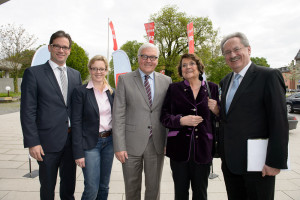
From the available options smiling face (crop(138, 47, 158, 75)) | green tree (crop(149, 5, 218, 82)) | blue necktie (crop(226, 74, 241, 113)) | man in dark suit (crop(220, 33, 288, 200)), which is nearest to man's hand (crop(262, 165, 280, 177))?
man in dark suit (crop(220, 33, 288, 200))

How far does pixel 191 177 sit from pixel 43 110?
6.14 ft

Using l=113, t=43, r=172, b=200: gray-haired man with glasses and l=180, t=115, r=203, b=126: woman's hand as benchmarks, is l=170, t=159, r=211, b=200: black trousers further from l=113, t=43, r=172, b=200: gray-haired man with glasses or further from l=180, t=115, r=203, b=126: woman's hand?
l=180, t=115, r=203, b=126: woman's hand

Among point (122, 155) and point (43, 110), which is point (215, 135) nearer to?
point (122, 155)

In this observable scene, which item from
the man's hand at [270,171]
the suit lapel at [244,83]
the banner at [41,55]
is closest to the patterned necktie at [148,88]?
the suit lapel at [244,83]

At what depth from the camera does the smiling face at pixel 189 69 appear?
235cm

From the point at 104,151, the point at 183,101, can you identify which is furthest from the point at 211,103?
the point at 104,151

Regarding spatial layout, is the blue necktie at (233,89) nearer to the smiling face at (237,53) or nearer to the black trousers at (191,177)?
the smiling face at (237,53)

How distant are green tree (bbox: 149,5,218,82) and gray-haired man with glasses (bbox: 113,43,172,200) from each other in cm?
2469

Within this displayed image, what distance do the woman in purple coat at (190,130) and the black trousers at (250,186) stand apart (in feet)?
0.90

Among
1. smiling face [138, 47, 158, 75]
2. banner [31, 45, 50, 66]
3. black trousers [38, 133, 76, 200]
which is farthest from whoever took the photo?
banner [31, 45, 50, 66]

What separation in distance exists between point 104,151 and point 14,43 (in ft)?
102

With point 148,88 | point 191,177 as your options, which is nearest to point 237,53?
point 148,88

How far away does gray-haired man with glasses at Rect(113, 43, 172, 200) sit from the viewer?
246 cm

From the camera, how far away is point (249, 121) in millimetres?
1936
